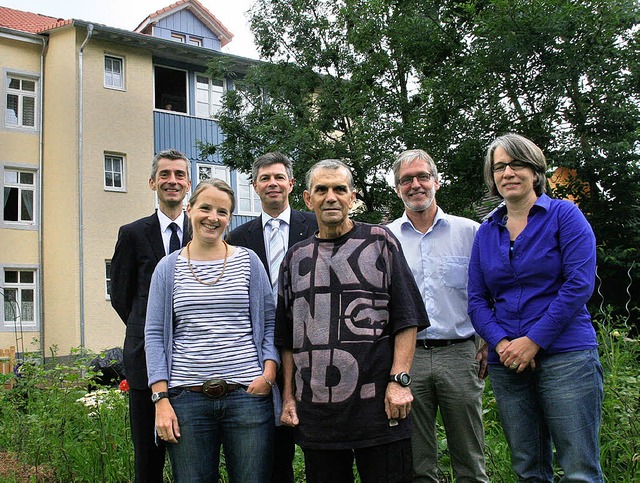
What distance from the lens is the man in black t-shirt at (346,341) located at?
2.74m

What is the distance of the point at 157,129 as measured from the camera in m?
21.1

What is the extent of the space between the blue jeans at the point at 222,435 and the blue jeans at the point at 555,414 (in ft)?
3.61

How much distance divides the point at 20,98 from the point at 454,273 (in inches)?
780

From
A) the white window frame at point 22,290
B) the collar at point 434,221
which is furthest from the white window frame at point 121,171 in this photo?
the collar at point 434,221

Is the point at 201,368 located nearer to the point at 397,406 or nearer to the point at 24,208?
the point at 397,406

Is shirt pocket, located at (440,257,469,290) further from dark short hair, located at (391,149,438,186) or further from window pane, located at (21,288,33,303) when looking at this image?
window pane, located at (21,288,33,303)

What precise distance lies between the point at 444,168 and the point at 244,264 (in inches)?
370

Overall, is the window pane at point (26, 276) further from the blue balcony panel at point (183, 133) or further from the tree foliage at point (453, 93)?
the tree foliage at point (453, 93)

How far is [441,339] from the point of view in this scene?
11.1 ft

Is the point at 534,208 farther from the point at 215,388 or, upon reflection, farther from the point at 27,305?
the point at 27,305

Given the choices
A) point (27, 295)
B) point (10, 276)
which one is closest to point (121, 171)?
point (10, 276)

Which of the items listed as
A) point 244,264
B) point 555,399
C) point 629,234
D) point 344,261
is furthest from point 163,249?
point 629,234

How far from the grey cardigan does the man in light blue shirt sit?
2.56 feet

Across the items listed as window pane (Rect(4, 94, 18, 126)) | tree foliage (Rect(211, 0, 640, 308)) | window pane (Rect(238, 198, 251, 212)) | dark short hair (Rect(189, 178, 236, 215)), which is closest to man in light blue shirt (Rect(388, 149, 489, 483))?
dark short hair (Rect(189, 178, 236, 215))
